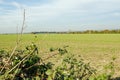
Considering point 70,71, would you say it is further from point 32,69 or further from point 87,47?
point 87,47

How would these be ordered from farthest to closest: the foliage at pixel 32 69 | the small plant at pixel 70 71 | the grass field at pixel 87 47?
the grass field at pixel 87 47 → the small plant at pixel 70 71 → the foliage at pixel 32 69

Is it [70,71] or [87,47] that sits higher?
[70,71]

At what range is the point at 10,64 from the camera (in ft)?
8.71

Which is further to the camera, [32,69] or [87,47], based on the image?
[87,47]

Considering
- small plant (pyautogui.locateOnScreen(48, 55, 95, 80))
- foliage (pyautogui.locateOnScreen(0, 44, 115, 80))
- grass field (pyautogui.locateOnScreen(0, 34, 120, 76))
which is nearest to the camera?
foliage (pyautogui.locateOnScreen(0, 44, 115, 80))

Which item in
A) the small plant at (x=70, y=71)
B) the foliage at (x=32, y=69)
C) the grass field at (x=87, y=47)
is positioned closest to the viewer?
the foliage at (x=32, y=69)

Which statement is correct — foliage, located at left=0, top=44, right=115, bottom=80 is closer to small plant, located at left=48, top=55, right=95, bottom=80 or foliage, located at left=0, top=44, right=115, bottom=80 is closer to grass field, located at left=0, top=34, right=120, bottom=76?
small plant, located at left=48, top=55, right=95, bottom=80

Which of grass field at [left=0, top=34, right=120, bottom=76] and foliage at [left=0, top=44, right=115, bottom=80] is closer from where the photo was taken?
foliage at [left=0, top=44, right=115, bottom=80]

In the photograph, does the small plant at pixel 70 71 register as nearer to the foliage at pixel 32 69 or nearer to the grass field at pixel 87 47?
the foliage at pixel 32 69

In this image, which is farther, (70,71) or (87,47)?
(87,47)

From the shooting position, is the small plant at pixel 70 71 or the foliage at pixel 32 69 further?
the small plant at pixel 70 71

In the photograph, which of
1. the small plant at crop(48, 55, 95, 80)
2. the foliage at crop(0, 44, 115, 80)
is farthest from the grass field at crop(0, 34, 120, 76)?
the small plant at crop(48, 55, 95, 80)

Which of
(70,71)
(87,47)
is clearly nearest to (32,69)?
(70,71)

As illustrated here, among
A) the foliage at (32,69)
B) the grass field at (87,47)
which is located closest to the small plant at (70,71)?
the foliage at (32,69)
